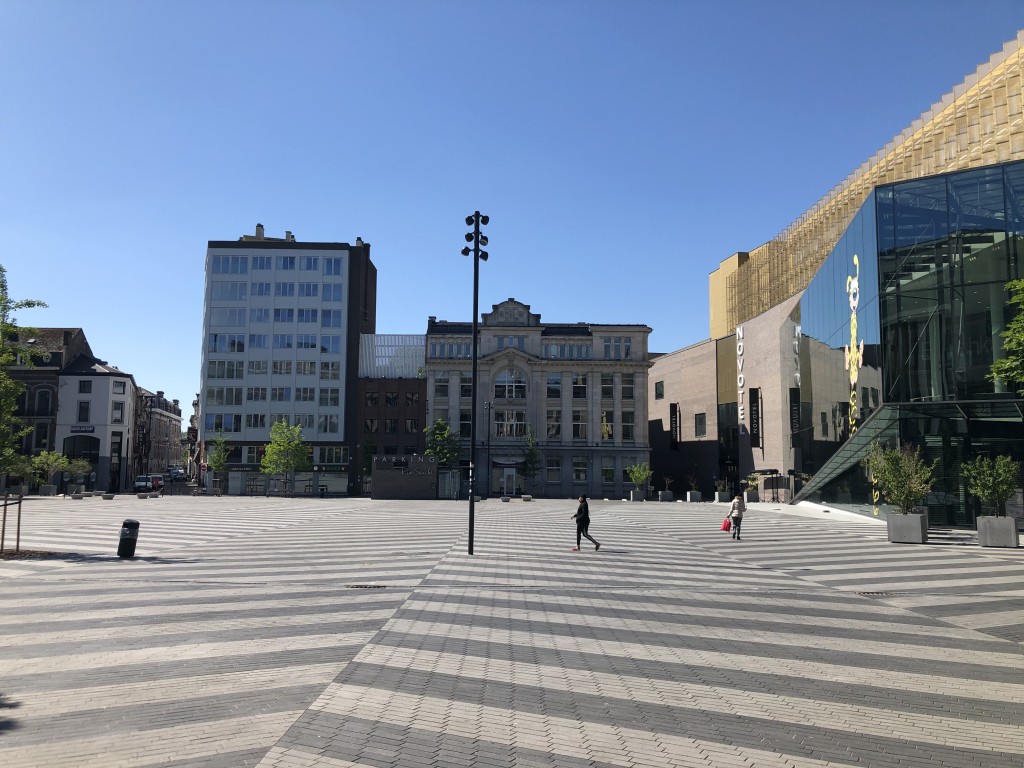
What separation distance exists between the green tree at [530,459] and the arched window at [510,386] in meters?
4.17

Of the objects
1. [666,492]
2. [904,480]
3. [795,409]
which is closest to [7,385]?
[904,480]

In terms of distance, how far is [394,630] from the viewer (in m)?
11.1

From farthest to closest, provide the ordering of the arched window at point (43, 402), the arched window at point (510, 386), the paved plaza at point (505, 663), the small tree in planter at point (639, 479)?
the arched window at point (43, 402) < the arched window at point (510, 386) < the small tree in planter at point (639, 479) < the paved plaza at point (505, 663)

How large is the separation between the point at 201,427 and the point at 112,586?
71816 mm

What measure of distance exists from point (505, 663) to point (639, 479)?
61601 millimetres

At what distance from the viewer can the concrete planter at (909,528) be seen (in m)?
25.8

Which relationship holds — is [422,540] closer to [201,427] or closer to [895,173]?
[895,173]

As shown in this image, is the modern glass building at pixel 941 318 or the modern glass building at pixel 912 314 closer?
the modern glass building at pixel 941 318

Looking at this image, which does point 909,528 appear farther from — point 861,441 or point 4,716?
point 4,716

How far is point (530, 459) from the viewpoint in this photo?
2965 inches

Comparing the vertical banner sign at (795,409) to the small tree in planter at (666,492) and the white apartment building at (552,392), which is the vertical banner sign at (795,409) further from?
the white apartment building at (552,392)

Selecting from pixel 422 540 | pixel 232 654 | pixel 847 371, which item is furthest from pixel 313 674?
pixel 847 371

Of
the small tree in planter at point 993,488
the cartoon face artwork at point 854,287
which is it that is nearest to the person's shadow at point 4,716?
the small tree in planter at point 993,488

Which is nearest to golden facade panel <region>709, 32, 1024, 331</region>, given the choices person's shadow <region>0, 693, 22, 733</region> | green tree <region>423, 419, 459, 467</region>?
green tree <region>423, 419, 459, 467</region>
